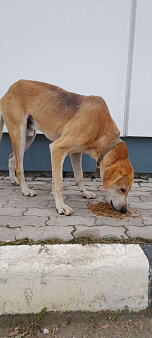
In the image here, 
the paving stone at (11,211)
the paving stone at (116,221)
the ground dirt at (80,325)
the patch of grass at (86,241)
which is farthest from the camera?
the paving stone at (11,211)

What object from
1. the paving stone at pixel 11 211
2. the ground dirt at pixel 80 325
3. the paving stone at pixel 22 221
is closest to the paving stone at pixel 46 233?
the paving stone at pixel 22 221

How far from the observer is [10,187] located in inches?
158

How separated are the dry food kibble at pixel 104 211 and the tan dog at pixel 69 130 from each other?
6cm

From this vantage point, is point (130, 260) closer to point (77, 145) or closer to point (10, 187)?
point (77, 145)

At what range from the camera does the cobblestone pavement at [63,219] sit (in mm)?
2229

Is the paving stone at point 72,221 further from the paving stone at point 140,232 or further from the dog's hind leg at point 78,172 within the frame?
the dog's hind leg at point 78,172

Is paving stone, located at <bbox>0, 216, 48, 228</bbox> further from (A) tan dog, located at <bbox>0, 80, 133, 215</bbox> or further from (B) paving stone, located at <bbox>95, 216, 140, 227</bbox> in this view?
(B) paving stone, located at <bbox>95, 216, 140, 227</bbox>

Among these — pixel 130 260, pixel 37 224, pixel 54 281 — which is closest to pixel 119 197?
pixel 37 224

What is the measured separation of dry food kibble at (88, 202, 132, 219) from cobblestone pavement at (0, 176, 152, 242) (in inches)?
2.6

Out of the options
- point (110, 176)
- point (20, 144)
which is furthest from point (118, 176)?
point (20, 144)

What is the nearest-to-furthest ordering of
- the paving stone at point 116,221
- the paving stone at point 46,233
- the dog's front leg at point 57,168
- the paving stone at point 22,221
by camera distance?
the paving stone at point 46,233 → the paving stone at point 22,221 → the paving stone at point 116,221 → the dog's front leg at point 57,168

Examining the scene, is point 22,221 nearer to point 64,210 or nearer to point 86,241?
point 64,210

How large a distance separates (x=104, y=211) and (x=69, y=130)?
997 mm

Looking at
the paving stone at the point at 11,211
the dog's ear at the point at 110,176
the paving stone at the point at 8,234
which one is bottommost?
the paving stone at the point at 11,211
